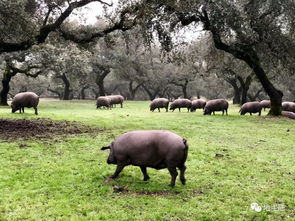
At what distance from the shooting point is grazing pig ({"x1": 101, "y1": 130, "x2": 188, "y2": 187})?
25.3 feet

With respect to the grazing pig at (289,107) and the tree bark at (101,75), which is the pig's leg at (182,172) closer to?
the grazing pig at (289,107)

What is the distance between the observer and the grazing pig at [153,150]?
7.71 meters

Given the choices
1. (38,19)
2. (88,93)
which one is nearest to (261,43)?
(38,19)

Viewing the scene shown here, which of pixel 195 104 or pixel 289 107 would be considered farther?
pixel 195 104

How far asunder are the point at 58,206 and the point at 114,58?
47905 millimetres

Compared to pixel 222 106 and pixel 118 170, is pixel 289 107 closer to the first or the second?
pixel 222 106

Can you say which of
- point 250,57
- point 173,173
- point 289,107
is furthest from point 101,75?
point 173,173

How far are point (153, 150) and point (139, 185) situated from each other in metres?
1.01

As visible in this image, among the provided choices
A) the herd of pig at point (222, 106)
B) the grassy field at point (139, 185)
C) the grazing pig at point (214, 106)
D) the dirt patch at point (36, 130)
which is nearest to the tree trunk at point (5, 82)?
the herd of pig at point (222, 106)

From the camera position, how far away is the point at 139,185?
8266 mm

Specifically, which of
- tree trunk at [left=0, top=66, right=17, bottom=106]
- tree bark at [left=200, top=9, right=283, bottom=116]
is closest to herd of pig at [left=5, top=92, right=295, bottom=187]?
tree bark at [left=200, top=9, right=283, bottom=116]

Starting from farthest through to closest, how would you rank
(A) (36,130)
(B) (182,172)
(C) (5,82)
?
(C) (5,82) → (A) (36,130) → (B) (182,172)

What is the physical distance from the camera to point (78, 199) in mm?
7250

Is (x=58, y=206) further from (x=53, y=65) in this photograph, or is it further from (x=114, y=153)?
(x=53, y=65)
